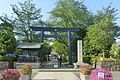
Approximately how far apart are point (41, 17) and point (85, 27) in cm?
764

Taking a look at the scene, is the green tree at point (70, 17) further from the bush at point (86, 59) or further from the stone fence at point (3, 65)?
the stone fence at point (3, 65)

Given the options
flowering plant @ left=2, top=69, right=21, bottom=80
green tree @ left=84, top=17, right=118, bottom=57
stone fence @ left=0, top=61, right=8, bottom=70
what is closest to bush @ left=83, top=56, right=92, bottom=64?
green tree @ left=84, top=17, right=118, bottom=57

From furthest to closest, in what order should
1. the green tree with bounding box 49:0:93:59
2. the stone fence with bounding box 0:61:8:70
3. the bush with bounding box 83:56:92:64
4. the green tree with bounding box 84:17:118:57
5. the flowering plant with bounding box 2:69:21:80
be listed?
1. the green tree with bounding box 49:0:93:59
2. the bush with bounding box 83:56:92:64
3. the green tree with bounding box 84:17:118:57
4. the stone fence with bounding box 0:61:8:70
5. the flowering plant with bounding box 2:69:21:80

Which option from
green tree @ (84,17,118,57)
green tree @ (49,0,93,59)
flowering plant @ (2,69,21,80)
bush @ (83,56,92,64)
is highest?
green tree @ (49,0,93,59)

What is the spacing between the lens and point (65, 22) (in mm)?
40344

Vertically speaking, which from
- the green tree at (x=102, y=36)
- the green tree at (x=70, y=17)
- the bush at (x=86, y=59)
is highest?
the green tree at (x=70, y=17)

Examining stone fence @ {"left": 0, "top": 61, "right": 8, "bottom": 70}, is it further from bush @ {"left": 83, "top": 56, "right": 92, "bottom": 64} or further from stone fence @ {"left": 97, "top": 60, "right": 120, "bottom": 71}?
bush @ {"left": 83, "top": 56, "right": 92, "bottom": 64}

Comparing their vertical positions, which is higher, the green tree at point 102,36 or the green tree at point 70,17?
the green tree at point 70,17

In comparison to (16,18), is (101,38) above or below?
below

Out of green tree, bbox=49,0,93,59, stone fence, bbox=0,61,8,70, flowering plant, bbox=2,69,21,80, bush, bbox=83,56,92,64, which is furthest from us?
green tree, bbox=49,0,93,59

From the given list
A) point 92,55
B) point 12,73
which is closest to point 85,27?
point 92,55

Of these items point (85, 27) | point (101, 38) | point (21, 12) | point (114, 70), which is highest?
point (21, 12)

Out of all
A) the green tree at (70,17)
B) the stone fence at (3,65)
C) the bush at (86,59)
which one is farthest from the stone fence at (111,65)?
the green tree at (70,17)

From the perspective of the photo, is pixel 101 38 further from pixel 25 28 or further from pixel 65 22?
pixel 25 28
